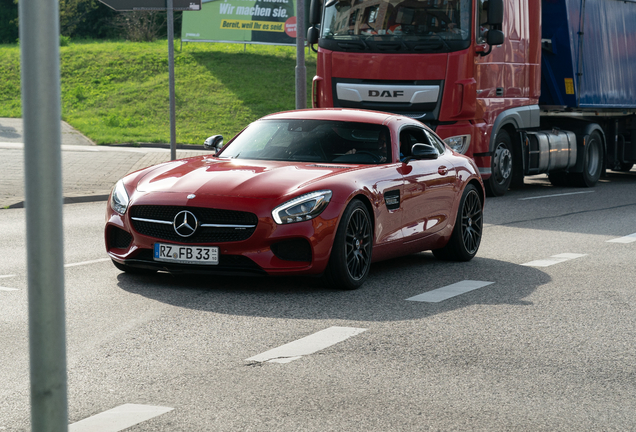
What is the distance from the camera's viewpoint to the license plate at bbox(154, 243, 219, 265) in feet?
23.8

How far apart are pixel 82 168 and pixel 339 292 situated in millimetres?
13243

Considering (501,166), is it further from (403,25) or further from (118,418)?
(118,418)

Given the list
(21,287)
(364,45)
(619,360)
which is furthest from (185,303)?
(364,45)

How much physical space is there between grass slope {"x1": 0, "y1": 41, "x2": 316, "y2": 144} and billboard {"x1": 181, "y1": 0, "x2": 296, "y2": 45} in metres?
1.50

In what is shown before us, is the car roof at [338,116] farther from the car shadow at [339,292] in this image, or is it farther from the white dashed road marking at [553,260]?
the white dashed road marking at [553,260]

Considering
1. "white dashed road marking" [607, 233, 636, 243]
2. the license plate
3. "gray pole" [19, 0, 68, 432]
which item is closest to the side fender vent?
the license plate

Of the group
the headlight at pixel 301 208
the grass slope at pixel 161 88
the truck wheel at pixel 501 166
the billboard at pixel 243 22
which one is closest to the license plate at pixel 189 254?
the headlight at pixel 301 208

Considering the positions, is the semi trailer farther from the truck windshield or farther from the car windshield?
the car windshield

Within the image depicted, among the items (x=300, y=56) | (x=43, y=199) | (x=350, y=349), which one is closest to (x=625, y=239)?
(x=350, y=349)

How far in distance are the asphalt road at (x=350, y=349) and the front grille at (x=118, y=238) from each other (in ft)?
1.03

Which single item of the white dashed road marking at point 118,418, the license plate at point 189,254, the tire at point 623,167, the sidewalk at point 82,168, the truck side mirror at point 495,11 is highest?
the truck side mirror at point 495,11

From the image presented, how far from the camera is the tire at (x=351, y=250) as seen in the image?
7.38m

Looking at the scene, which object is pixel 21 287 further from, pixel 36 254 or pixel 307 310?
pixel 36 254

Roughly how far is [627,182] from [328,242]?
15817 millimetres
